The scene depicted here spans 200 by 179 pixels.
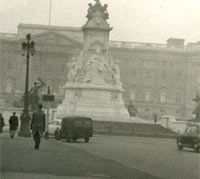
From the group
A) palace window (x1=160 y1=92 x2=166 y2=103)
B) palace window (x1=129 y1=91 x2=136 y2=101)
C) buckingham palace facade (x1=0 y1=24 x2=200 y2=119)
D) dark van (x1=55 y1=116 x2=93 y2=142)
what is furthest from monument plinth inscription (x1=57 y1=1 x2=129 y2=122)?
palace window (x1=160 y1=92 x2=166 y2=103)

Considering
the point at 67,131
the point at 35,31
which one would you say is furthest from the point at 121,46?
the point at 67,131

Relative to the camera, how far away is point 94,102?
54.8 metres

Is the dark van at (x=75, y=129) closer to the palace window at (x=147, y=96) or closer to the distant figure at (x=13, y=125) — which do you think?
the distant figure at (x=13, y=125)

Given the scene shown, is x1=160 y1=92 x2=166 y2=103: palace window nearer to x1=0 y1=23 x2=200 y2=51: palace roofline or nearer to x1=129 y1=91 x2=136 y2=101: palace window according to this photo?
x1=129 y1=91 x2=136 y2=101: palace window

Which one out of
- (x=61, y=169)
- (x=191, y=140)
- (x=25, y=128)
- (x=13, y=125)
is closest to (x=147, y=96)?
(x=25, y=128)

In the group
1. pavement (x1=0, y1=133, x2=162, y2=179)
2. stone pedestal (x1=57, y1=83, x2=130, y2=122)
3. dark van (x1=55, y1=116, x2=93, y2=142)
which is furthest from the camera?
stone pedestal (x1=57, y1=83, x2=130, y2=122)

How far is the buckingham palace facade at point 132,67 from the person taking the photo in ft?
356

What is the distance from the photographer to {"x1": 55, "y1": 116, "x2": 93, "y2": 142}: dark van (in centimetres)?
3278

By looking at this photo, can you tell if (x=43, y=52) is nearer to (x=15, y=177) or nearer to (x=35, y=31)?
(x=35, y=31)

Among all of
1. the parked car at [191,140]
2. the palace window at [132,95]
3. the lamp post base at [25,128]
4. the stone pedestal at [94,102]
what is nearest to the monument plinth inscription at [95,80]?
the stone pedestal at [94,102]

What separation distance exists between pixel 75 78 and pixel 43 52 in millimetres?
56054

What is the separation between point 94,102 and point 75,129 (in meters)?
22.0

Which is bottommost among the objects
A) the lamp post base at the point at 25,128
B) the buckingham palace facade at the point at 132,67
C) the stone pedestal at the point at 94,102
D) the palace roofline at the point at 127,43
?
the lamp post base at the point at 25,128

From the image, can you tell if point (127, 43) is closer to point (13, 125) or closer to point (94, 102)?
point (94, 102)
